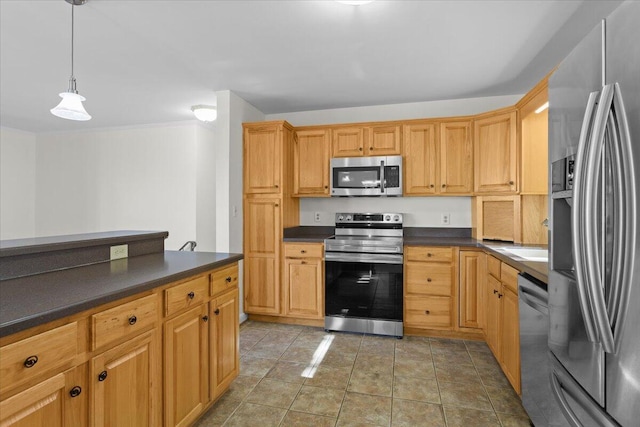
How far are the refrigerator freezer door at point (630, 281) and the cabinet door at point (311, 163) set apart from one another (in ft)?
9.33

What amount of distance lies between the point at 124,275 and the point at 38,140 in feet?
19.1

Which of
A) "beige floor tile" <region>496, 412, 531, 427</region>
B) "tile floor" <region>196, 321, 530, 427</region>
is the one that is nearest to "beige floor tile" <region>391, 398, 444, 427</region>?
"tile floor" <region>196, 321, 530, 427</region>

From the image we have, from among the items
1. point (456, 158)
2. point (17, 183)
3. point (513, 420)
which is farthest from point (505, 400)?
point (17, 183)

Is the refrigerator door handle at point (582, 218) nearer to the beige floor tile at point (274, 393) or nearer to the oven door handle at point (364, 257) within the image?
the beige floor tile at point (274, 393)

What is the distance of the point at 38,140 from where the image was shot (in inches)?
216

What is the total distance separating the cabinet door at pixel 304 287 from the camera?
3344 mm

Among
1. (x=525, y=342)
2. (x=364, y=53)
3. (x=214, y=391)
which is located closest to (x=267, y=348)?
(x=214, y=391)

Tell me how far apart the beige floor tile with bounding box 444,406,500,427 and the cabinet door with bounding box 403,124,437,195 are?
6.74 feet

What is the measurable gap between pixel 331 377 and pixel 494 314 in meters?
1.37

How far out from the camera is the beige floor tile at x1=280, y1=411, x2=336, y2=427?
186 cm

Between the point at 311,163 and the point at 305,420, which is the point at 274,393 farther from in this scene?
the point at 311,163

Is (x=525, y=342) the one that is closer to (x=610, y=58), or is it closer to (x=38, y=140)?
(x=610, y=58)

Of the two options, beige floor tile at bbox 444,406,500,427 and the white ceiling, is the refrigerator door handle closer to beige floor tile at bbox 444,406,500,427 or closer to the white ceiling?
beige floor tile at bbox 444,406,500,427

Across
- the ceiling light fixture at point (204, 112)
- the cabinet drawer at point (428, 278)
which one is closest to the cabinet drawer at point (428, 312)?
the cabinet drawer at point (428, 278)
